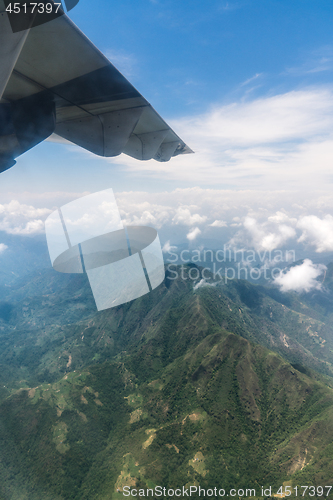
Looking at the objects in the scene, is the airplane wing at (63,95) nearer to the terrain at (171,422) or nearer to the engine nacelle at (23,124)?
the engine nacelle at (23,124)

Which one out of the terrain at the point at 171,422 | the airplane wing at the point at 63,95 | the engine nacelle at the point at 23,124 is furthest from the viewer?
the terrain at the point at 171,422

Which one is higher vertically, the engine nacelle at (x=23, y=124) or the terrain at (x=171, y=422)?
the engine nacelle at (x=23, y=124)

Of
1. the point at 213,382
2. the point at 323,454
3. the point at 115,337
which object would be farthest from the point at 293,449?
the point at 115,337

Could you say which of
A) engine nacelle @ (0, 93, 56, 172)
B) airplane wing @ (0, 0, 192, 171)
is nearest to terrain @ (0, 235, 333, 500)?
airplane wing @ (0, 0, 192, 171)

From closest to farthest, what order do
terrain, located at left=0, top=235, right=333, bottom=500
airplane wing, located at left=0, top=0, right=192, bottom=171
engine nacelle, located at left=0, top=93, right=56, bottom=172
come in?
airplane wing, located at left=0, top=0, right=192, bottom=171 < engine nacelle, located at left=0, top=93, right=56, bottom=172 < terrain, located at left=0, top=235, right=333, bottom=500

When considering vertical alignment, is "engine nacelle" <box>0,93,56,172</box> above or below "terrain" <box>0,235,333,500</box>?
above

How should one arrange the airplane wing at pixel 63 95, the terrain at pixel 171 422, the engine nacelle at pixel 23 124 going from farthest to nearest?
the terrain at pixel 171 422 < the engine nacelle at pixel 23 124 < the airplane wing at pixel 63 95

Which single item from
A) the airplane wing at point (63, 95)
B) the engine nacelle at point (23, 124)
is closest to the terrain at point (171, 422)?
the airplane wing at point (63, 95)

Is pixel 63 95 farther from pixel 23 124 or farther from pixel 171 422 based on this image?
pixel 171 422

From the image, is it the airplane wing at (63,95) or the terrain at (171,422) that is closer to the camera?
the airplane wing at (63,95)

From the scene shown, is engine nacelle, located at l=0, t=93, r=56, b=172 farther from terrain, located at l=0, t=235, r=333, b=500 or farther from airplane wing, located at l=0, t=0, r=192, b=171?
terrain, located at l=0, t=235, r=333, b=500
